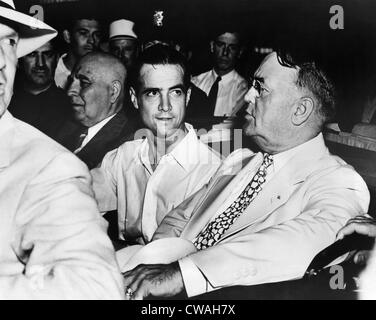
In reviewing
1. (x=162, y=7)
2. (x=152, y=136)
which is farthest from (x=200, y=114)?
(x=162, y=7)

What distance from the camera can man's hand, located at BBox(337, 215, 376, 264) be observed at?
298 centimetres

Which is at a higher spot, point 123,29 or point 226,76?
point 123,29

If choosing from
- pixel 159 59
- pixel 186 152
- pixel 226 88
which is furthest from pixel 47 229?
pixel 226 88

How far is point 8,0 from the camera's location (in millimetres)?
2812

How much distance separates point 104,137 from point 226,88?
2.42ft

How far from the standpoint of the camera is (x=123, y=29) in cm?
318

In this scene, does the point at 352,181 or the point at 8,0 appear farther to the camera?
the point at 352,181

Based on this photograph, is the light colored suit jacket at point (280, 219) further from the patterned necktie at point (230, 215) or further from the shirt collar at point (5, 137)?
the shirt collar at point (5, 137)

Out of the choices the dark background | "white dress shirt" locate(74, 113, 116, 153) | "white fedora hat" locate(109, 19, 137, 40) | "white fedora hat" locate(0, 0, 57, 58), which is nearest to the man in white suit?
the dark background

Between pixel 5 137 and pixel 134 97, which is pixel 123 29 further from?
pixel 5 137

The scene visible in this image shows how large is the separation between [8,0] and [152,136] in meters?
1.02

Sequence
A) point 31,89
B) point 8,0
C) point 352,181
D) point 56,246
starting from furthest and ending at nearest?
point 31,89 → point 352,181 → point 8,0 → point 56,246

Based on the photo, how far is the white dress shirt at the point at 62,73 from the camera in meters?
3.22
